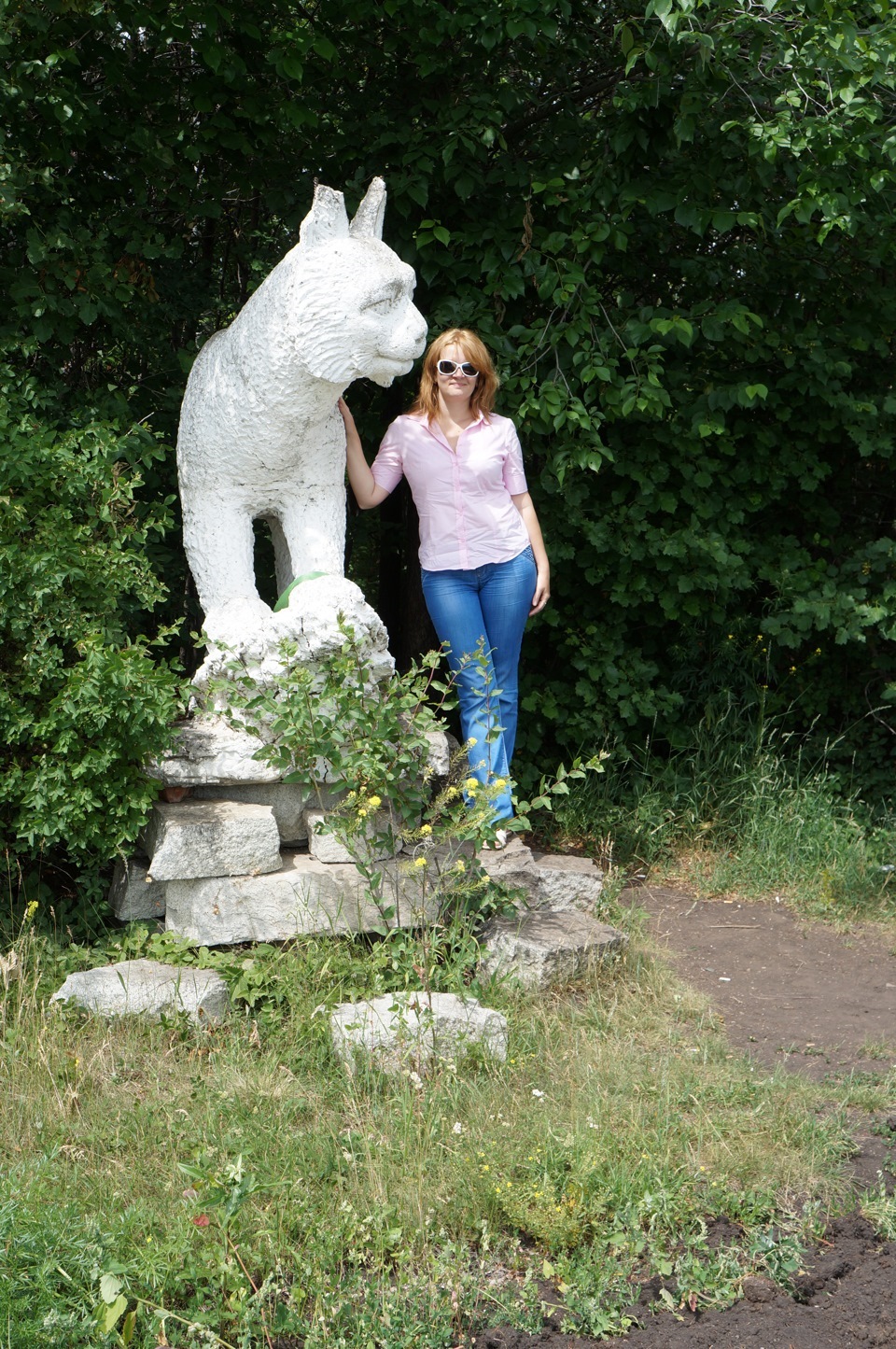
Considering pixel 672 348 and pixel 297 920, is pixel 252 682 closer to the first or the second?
pixel 297 920

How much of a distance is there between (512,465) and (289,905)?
165 centimetres

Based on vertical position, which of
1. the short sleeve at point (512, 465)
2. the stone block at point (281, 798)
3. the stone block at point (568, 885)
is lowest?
the stone block at point (568, 885)

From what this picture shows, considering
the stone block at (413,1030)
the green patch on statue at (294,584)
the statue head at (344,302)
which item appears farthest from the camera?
the green patch on statue at (294,584)

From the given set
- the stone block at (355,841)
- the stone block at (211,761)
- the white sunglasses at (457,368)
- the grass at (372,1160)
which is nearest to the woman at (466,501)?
the white sunglasses at (457,368)

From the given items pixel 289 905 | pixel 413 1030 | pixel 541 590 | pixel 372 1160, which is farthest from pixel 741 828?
pixel 372 1160

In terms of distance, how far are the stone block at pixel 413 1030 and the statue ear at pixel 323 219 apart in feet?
7.33

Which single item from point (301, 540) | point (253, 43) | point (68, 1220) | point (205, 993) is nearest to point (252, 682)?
point (301, 540)

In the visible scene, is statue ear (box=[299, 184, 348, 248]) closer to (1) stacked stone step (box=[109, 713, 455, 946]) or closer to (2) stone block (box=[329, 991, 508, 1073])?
(1) stacked stone step (box=[109, 713, 455, 946])

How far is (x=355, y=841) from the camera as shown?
12.5 ft

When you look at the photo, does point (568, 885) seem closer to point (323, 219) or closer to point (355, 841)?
point (355, 841)

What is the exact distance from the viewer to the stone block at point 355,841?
374 cm

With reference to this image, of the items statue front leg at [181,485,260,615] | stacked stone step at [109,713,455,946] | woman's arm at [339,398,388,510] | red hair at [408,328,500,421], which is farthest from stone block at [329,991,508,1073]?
red hair at [408,328,500,421]

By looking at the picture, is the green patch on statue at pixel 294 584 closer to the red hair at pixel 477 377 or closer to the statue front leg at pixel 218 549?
the statue front leg at pixel 218 549

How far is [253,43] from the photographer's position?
193 inches
